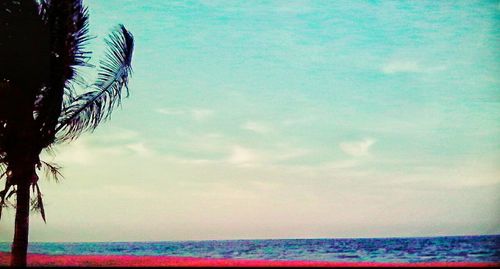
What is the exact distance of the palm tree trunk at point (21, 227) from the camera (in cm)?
1023

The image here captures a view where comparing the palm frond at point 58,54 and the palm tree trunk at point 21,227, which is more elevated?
the palm frond at point 58,54

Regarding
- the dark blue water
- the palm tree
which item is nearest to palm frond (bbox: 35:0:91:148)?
the palm tree

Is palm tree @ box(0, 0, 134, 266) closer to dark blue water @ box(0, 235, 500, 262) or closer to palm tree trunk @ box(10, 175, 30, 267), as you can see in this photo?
palm tree trunk @ box(10, 175, 30, 267)

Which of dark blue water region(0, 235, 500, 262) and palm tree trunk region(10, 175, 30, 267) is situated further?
dark blue water region(0, 235, 500, 262)

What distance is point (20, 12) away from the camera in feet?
34.4

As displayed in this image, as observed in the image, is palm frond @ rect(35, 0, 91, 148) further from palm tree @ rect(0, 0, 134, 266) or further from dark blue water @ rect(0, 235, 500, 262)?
dark blue water @ rect(0, 235, 500, 262)

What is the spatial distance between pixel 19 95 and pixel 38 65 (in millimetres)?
775

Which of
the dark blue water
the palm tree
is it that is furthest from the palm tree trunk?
the dark blue water

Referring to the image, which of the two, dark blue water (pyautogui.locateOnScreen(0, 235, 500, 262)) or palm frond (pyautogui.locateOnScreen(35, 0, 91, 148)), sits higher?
palm frond (pyautogui.locateOnScreen(35, 0, 91, 148))

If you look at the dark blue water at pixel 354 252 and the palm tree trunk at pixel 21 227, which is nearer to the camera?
the palm tree trunk at pixel 21 227

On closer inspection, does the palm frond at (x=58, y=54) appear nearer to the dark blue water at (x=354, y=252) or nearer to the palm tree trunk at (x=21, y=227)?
the palm tree trunk at (x=21, y=227)

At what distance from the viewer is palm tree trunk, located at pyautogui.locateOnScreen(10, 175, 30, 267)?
33.6 feet

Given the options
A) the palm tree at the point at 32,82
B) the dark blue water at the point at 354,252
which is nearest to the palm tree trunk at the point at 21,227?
the palm tree at the point at 32,82

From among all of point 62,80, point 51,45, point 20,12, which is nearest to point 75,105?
point 62,80
